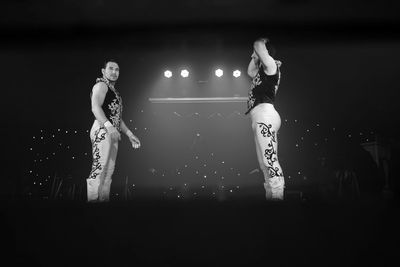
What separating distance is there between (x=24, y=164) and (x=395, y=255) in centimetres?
443

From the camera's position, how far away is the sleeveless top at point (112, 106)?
3.15 metres

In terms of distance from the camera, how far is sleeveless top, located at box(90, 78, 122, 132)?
10.3ft

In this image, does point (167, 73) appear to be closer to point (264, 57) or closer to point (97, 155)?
point (97, 155)

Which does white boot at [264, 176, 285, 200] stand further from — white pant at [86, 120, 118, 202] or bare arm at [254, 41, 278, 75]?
white pant at [86, 120, 118, 202]

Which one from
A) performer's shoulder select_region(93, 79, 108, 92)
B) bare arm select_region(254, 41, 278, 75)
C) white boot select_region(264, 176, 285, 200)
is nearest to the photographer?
white boot select_region(264, 176, 285, 200)

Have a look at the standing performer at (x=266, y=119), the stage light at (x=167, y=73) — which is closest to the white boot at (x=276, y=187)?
the standing performer at (x=266, y=119)

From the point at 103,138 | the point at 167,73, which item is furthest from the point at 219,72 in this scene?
the point at 103,138

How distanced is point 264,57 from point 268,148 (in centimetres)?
61

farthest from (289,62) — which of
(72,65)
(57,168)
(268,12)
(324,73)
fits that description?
(57,168)

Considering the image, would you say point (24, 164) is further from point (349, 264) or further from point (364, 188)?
point (349, 264)

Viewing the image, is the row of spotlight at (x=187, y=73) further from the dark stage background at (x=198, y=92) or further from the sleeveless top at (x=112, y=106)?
the sleeveless top at (x=112, y=106)

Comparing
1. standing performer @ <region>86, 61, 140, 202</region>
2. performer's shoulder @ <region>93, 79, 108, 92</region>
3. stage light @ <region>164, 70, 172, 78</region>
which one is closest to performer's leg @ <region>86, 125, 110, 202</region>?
standing performer @ <region>86, 61, 140, 202</region>

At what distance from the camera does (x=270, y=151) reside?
2.51 meters

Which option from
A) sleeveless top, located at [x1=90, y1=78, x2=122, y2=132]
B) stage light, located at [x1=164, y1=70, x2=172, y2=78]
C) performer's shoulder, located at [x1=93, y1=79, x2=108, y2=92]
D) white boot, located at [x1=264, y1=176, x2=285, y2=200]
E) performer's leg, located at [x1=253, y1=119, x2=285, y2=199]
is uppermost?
stage light, located at [x1=164, y1=70, x2=172, y2=78]
